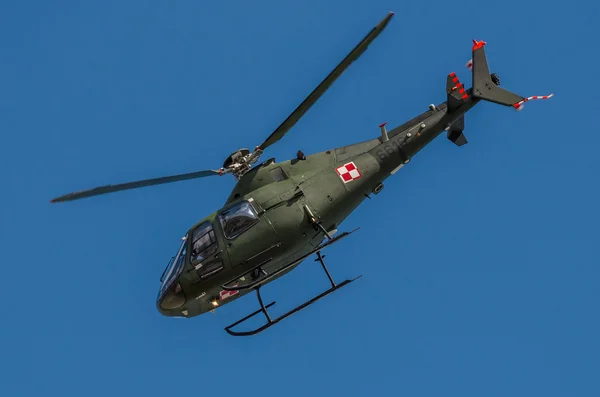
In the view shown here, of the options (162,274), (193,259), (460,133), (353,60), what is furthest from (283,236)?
(460,133)

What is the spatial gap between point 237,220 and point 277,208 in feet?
3.11

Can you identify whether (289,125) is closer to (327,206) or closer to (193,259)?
(327,206)

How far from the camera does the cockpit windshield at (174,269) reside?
14328 mm

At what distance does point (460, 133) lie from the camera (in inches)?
679

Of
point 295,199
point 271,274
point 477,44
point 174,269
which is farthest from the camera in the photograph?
point 477,44

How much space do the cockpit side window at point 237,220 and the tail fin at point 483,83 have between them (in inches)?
257

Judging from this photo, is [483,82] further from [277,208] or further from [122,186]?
[122,186]

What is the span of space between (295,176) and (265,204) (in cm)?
118

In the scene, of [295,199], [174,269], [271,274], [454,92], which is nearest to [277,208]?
[295,199]

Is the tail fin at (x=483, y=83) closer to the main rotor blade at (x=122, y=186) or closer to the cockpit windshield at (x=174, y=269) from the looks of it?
the main rotor blade at (x=122, y=186)

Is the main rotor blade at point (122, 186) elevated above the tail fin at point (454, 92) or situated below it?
above

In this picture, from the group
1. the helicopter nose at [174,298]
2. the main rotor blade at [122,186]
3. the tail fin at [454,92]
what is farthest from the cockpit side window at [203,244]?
the tail fin at [454,92]

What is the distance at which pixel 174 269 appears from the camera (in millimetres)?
14523

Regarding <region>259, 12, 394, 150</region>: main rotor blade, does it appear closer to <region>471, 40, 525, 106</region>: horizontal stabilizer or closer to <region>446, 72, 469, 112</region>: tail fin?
<region>446, 72, 469, 112</region>: tail fin
